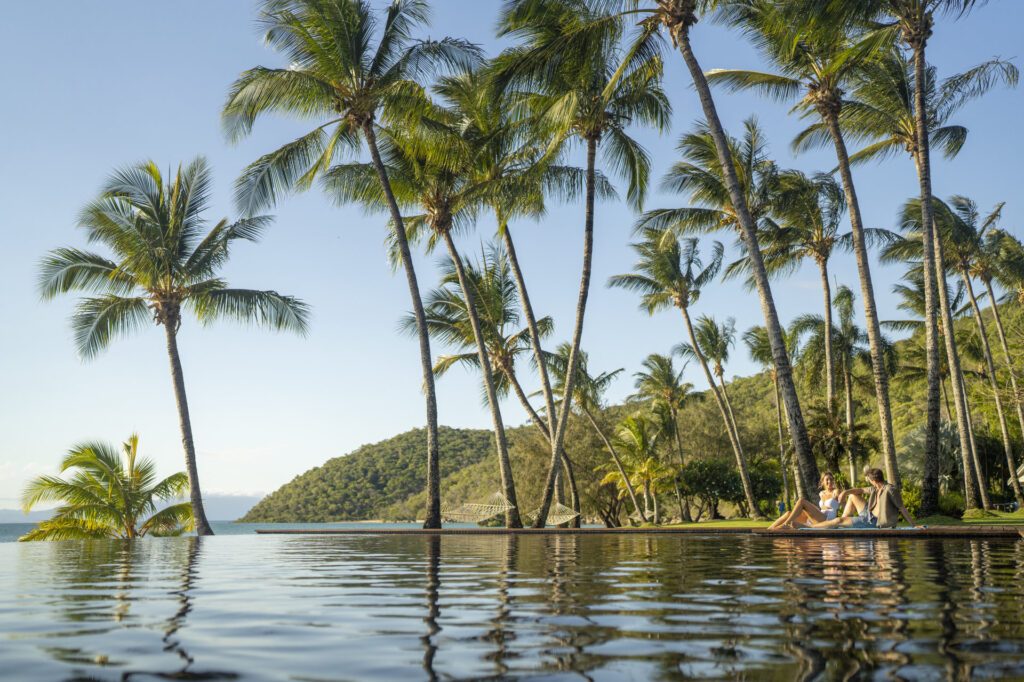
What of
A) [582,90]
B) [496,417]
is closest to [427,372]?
[496,417]

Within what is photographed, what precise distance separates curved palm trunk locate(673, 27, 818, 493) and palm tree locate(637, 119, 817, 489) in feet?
27.8

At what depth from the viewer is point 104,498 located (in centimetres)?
2023

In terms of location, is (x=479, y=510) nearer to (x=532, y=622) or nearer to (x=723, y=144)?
(x=723, y=144)

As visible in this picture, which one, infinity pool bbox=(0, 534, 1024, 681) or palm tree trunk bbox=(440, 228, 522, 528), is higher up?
palm tree trunk bbox=(440, 228, 522, 528)

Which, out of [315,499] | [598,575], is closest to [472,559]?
[598,575]

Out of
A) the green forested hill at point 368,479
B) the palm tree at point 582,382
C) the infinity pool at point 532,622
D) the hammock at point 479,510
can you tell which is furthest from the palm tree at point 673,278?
the green forested hill at point 368,479

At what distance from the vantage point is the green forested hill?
92.4 metres

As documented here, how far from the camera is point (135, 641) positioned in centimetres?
347

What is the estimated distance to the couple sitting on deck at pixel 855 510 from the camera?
12203mm

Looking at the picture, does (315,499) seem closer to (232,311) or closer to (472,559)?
(232,311)

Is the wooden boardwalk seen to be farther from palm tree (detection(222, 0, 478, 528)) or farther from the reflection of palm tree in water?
the reflection of palm tree in water

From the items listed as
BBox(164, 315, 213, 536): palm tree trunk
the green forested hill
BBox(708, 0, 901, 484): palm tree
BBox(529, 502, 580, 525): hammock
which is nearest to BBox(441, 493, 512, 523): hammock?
BBox(529, 502, 580, 525): hammock

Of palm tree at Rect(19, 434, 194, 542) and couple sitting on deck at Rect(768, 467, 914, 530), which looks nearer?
couple sitting on deck at Rect(768, 467, 914, 530)

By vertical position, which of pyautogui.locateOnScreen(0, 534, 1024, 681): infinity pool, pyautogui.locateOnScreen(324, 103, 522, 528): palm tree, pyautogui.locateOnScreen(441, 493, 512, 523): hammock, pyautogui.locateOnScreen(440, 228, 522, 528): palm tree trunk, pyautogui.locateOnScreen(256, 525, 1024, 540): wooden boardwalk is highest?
pyautogui.locateOnScreen(324, 103, 522, 528): palm tree
